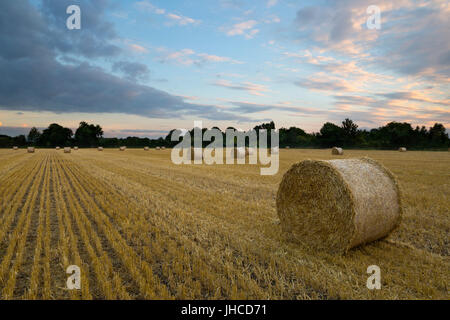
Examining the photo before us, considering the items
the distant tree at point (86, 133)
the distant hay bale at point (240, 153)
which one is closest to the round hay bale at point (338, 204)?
the distant hay bale at point (240, 153)

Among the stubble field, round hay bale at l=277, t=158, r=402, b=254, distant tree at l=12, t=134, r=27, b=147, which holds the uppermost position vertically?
distant tree at l=12, t=134, r=27, b=147

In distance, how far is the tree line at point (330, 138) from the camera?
53375mm

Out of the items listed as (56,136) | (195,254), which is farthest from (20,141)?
(195,254)

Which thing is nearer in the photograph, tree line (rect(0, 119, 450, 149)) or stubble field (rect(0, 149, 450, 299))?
stubble field (rect(0, 149, 450, 299))

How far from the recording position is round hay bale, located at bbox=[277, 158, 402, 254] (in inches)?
193

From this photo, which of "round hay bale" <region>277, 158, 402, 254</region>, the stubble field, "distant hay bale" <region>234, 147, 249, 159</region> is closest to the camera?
the stubble field

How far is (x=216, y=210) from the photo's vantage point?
24.6ft

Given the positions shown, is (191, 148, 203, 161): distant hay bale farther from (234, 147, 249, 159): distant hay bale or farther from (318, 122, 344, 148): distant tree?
(318, 122, 344, 148): distant tree

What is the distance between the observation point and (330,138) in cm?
6575

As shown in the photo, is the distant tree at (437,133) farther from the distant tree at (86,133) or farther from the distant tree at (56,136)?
the distant tree at (56,136)

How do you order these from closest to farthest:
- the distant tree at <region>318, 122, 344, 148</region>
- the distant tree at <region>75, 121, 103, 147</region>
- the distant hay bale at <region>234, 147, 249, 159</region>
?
the distant hay bale at <region>234, 147, 249, 159</region> < the distant tree at <region>318, 122, 344, 148</region> < the distant tree at <region>75, 121, 103, 147</region>

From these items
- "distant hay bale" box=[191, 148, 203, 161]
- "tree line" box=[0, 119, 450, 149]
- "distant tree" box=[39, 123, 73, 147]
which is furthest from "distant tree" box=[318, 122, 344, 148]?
"distant tree" box=[39, 123, 73, 147]
